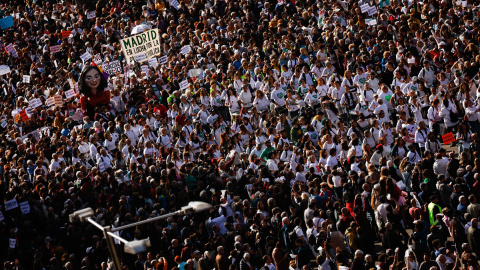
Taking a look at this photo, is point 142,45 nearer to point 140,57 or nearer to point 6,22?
point 140,57

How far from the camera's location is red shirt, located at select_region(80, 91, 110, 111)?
29.4 metres

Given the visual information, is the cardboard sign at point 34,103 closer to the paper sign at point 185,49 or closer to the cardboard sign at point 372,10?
the paper sign at point 185,49

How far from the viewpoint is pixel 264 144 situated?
908 inches

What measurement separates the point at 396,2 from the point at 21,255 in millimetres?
14264

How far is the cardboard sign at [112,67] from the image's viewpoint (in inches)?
1230

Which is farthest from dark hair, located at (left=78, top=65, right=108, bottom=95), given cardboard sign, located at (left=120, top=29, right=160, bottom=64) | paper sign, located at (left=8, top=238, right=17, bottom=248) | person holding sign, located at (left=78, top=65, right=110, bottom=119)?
paper sign, located at (left=8, top=238, right=17, bottom=248)

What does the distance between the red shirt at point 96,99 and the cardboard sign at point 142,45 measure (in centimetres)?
163

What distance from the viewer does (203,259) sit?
1856cm

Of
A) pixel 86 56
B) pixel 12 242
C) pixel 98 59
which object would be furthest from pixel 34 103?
pixel 12 242

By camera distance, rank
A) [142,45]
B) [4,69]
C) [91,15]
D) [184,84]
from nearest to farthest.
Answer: [184,84] → [142,45] → [4,69] → [91,15]

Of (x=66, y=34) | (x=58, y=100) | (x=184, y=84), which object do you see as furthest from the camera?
(x=66, y=34)

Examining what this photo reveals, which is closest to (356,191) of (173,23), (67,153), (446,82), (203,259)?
(203,259)

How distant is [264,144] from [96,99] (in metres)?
8.40

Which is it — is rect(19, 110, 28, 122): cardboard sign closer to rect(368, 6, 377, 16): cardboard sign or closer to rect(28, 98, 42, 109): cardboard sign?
rect(28, 98, 42, 109): cardboard sign
